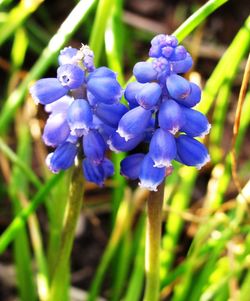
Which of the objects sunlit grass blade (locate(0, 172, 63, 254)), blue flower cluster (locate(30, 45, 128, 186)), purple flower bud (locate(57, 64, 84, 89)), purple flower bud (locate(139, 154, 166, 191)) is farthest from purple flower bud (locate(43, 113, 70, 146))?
sunlit grass blade (locate(0, 172, 63, 254))

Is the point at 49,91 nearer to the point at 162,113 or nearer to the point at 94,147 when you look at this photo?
the point at 94,147

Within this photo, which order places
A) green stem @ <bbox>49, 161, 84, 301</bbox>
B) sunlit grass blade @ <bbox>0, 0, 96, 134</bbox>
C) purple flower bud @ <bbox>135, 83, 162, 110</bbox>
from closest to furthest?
1. purple flower bud @ <bbox>135, 83, 162, 110</bbox>
2. green stem @ <bbox>49, 161, 84, 301</bbox>
3. sunlit grass blade @ <bbox>0, 0, 96, 134</bbox>

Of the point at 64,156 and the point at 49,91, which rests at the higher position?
the point at 49,91

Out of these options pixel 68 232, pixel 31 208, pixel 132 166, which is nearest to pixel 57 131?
pixel 132 166

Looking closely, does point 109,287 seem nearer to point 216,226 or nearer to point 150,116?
point 216,226

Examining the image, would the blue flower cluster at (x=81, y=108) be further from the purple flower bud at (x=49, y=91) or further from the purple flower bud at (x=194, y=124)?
the purple flower bud at (x=194, y=124)

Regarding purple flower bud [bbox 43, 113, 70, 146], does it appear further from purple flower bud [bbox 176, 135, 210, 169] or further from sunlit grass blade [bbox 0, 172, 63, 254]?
sunlit grass blade [bbox 0, 172, 63, 254]

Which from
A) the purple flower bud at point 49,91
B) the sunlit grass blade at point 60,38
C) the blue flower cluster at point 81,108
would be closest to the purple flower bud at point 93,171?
the blue flower cluster at point 81,108
